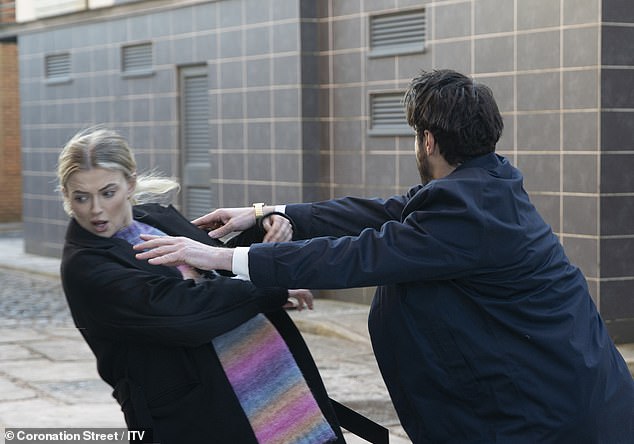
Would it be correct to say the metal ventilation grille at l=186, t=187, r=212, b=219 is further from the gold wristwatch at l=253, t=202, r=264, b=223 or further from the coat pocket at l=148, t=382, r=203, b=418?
the coat pocket at l=148, t=382, r=203, b=418

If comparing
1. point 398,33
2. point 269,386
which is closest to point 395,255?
point 269,386

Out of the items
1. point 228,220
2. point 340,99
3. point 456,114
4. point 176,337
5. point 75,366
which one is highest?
point 340,99

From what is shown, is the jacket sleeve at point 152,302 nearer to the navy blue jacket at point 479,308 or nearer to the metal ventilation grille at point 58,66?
the navy blue jacket at point 479,308

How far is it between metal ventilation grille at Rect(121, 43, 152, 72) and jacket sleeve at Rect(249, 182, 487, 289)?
494 inches

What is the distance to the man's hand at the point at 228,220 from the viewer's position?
3.69 m

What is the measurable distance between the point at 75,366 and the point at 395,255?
6627mm

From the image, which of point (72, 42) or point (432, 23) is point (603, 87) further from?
point (72, 42)

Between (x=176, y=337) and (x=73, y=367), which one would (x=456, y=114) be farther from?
(x=73, y=367)

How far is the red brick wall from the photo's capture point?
976 inches

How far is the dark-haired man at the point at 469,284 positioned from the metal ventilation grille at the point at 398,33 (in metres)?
8.40

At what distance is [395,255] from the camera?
302 centimetres

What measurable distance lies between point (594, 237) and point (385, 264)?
6.92 metres

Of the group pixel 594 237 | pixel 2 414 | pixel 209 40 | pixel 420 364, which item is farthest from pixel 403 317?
pixel 209 40

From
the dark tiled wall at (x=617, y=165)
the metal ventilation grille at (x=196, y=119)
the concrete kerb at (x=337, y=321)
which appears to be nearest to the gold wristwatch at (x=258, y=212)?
the concrete kerb at (x=337, y=321)
